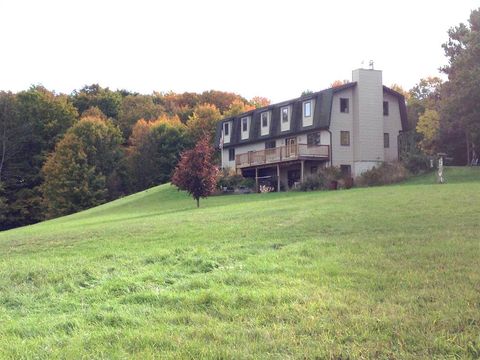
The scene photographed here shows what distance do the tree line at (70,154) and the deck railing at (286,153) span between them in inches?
607

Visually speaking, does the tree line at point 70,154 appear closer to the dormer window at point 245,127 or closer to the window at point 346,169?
the dormer window at point 245,127

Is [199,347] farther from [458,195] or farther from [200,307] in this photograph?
[458,195]

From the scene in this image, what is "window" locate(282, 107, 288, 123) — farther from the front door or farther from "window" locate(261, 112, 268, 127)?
the front door

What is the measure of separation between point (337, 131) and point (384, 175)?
18.2 ft

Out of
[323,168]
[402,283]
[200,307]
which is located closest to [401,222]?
[402,283]

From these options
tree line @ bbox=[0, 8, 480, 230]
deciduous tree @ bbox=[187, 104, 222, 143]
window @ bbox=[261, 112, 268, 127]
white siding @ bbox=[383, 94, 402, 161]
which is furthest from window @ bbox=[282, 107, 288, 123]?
deciduous tree @ bbox=[187, 104, 222, 143]

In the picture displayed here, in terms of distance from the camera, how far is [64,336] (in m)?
5.30

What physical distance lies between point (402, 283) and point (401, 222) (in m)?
5.71

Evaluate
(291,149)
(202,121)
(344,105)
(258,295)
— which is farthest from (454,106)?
(258,295)

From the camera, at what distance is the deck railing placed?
115 feet

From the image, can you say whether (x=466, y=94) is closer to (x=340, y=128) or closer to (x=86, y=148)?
(x=340, y=128)

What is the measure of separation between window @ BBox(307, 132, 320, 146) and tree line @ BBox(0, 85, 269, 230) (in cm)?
1860

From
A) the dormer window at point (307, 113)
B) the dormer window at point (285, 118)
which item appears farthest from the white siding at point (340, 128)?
the dormer window at point (285, 118)

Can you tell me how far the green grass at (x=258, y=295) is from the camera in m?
4.70
